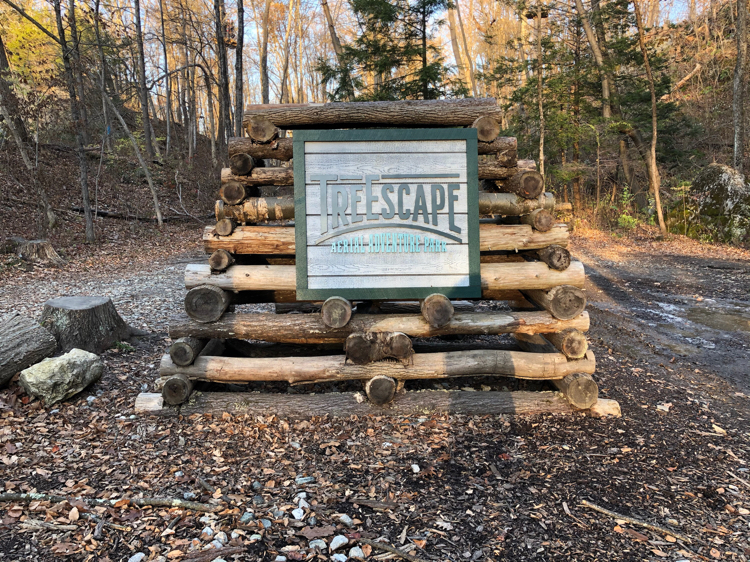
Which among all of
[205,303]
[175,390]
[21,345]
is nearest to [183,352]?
[175,390]

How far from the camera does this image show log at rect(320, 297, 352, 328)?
4094mm

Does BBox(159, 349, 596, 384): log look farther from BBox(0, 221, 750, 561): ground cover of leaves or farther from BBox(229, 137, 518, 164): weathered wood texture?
BBox(229, 137, 518, 164): weathered wood texture

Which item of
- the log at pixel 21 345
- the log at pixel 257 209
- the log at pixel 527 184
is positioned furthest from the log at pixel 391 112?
the log at pixel 21 345

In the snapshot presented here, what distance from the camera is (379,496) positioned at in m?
3.20

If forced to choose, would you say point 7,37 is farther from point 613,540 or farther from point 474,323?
point 613,540

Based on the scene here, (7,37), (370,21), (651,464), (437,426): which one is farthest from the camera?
(7,37)

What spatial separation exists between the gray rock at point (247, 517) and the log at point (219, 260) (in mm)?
2047

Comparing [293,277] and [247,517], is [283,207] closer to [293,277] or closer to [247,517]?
[293,277]

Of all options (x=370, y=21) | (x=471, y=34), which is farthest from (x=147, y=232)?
(x=471, y=34)

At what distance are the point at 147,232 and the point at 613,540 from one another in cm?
1544

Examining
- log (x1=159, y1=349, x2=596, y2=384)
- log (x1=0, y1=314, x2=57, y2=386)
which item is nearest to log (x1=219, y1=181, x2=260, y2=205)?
log (x1=159, y1=349, x2=596, y2=384)

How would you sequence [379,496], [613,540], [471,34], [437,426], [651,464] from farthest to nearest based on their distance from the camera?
[471,34] → [437,426] → [651,464] → [379,496] → [613,540]

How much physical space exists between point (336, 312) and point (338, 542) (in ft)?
5.95

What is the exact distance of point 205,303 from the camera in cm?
421
